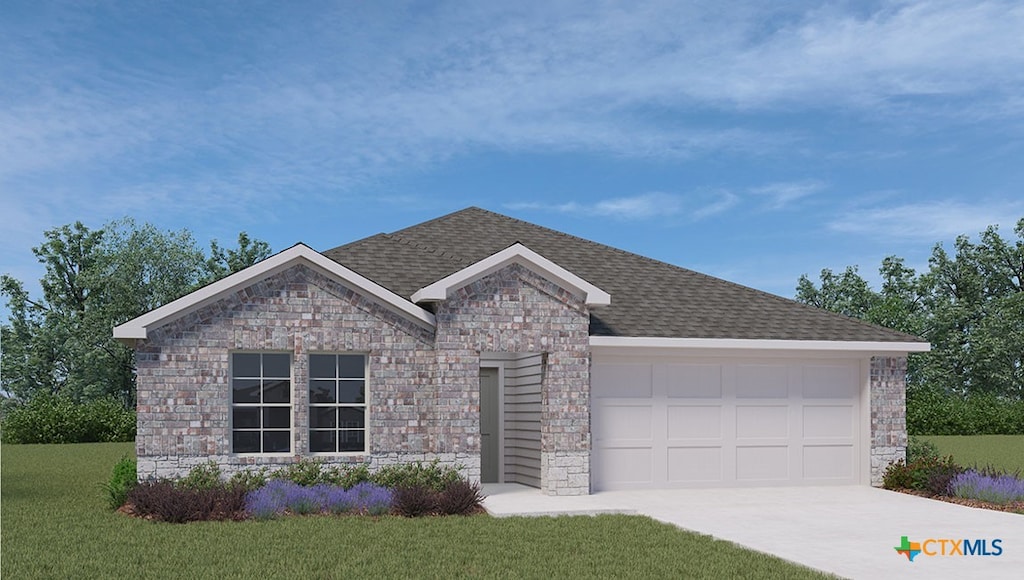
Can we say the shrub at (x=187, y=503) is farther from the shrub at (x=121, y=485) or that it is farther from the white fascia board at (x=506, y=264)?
the white fascia board at (x=506, y=264)

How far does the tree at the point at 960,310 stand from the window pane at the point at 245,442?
145 feet

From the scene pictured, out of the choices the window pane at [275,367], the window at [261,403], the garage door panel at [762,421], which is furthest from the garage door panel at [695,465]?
the window pane at [275,367]

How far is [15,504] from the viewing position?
17.6m

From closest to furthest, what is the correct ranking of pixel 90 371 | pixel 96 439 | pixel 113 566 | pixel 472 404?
pixel 113 566
pixel 472 404
pixel 96 439
pixel 90 371

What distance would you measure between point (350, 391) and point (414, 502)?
8.86ft

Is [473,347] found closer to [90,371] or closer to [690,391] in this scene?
[690,391]

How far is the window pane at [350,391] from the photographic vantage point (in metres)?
17.5

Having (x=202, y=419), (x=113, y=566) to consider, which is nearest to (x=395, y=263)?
(x=202, y=419)

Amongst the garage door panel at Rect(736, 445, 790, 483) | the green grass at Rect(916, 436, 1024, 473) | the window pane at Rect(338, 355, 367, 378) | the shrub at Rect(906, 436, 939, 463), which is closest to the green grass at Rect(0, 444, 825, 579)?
the window pane at Rect(338, 355, 367, 378)

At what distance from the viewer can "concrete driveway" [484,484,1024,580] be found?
1195cm

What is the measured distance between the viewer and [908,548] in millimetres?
12930

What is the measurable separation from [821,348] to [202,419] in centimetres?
1131

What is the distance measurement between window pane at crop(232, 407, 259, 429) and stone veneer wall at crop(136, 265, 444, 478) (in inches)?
10.5

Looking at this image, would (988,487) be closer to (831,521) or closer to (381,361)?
(831,521)
